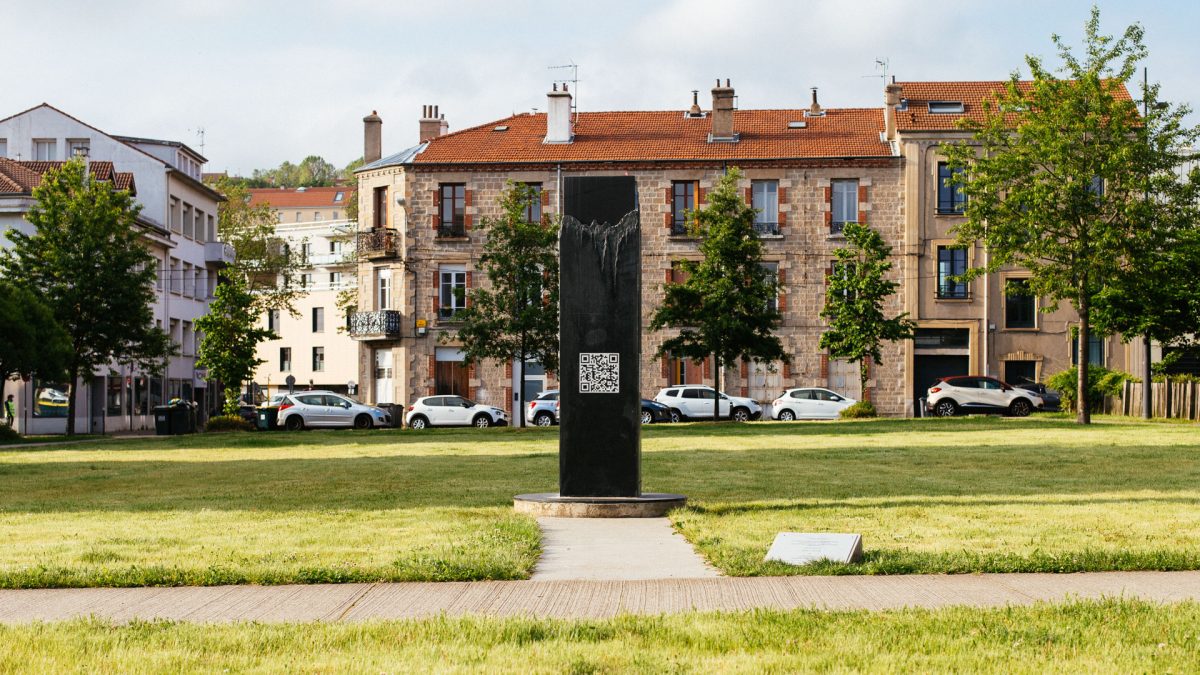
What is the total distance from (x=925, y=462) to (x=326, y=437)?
22.5 m

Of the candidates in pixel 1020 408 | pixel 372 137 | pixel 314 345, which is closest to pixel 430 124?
pixel 372 137

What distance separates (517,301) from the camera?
148ft

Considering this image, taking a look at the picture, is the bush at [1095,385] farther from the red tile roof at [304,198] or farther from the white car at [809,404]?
the red tile roof at [304,198]

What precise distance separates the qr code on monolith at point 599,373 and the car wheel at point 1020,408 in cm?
4033

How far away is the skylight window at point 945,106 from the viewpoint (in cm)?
5944

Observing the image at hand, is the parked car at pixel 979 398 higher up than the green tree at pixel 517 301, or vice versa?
the green tree at pixel 517 301

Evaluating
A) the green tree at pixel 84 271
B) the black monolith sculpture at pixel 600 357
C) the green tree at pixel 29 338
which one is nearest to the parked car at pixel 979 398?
the green tree at pixel 84 271

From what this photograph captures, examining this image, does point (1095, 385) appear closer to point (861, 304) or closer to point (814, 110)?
point (861, 304)

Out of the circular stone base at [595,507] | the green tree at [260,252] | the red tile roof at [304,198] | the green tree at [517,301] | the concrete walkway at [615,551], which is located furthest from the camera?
the red tile roof at [304,198]

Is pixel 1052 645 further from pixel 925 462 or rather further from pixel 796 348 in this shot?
pixel 796 348

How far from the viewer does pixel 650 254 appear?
59719 millimetres

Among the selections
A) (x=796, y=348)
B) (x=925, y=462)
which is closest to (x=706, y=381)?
(x=796, y=348)

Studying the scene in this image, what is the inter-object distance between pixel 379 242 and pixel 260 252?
1193 inches

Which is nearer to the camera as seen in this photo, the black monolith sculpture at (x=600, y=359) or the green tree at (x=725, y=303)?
the black monolith sculpture at (x=600, y=359)
